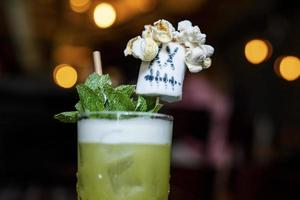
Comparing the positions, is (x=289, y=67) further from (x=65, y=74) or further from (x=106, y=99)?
(x=106, y=99)

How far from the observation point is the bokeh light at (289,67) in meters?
5.39

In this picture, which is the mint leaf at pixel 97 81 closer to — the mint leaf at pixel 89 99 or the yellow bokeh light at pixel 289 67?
the mint leaf at pixel 89 99

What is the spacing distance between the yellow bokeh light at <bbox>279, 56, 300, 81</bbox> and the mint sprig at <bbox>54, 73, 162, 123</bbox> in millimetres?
4167

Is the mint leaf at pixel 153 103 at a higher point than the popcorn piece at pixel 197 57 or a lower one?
lower

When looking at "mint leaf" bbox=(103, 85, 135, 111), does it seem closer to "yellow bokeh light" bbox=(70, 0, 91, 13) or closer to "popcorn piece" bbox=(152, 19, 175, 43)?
"popcorn piece" bbox=(152, 19, 175, 43)

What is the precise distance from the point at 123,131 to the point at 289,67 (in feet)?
14.5

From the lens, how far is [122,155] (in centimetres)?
130

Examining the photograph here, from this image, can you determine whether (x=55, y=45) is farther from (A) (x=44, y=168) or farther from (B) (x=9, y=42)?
(A) (x=44, y=168)

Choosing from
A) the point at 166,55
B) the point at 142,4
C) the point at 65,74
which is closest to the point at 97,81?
the point at 166,55

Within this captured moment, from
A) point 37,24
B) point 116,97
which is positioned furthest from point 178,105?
point 116,97

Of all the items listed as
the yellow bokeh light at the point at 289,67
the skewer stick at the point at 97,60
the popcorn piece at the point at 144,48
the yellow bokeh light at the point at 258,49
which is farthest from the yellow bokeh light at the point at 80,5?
the popcorn piece at the point at 144,48

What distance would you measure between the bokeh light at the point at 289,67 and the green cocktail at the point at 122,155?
4.22m

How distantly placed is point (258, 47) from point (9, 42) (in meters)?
2.43

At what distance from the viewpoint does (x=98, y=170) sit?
1303mm
